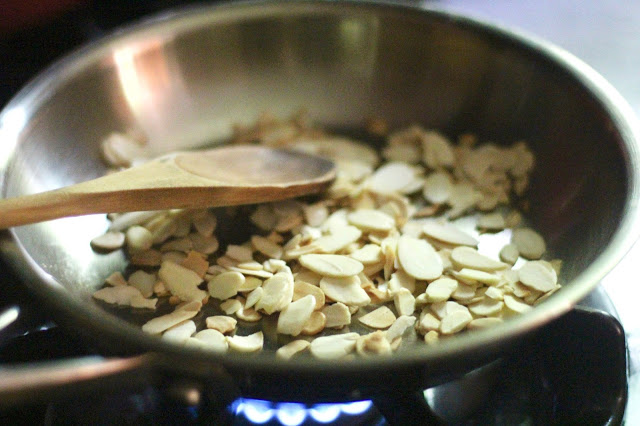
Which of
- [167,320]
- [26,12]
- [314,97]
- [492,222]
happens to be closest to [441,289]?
[492,222]

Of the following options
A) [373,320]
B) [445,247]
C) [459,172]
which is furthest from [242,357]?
[459,172]

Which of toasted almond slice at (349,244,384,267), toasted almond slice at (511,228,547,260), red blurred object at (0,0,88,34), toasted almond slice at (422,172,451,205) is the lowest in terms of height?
toasted almond slice at (349,244,384,267)

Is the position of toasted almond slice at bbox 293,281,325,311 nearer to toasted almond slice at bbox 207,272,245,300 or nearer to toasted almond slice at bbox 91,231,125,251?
toasted almond slice at bbox 207,272,245,300

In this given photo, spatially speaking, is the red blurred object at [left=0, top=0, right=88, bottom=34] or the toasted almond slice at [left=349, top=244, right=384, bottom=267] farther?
the red blurred object at [left=0, top=0, right=88, bottom=34]

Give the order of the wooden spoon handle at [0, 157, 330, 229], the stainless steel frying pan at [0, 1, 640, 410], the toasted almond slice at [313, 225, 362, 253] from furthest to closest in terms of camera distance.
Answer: the toasted almond slice at [313, 225, 362, 253] < the wooden spoon handle at [0, 157, 330, 229] < the stainless steel frying pan at [0, 1, 640, 410]

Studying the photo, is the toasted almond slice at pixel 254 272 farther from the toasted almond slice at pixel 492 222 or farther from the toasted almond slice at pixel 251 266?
the toasted almond slice at pixel 492 222

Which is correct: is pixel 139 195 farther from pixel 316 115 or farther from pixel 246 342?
pixel 316 115

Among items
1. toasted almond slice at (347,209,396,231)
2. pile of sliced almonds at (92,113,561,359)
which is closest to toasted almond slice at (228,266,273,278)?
pile of sliced almonds at (92,113,561,359)
